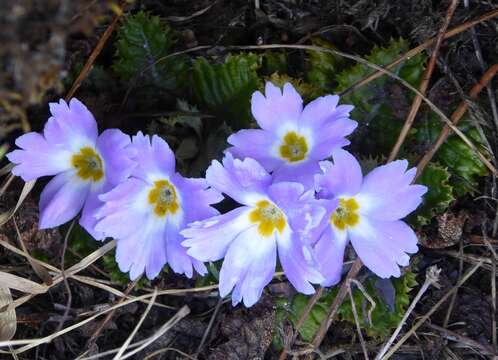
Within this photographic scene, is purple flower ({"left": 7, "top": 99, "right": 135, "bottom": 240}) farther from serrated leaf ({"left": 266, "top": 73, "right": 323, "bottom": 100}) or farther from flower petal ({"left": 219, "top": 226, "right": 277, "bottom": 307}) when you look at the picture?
serrated leaf ({"left": 266, "top": 73, "right": 323, "bottom": 100})

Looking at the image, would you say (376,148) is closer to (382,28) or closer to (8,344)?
(382,28)

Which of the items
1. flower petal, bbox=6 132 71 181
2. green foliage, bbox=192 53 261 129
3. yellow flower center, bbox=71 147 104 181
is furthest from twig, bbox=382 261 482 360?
flower petal, bbox=6 132 71 181

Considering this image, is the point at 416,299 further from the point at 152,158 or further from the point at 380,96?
the point at 152,158

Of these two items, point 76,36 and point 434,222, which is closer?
point 76,36

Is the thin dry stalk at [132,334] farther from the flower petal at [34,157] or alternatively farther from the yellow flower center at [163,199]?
the flower petal at [34,157]

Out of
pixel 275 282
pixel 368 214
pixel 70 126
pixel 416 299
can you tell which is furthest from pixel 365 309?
pixel 70 126

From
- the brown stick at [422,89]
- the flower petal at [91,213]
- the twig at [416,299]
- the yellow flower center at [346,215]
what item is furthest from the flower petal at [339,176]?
the flower petal at [91,213]

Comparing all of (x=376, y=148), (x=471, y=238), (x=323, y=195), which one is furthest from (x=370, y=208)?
(x=471, y=238)
